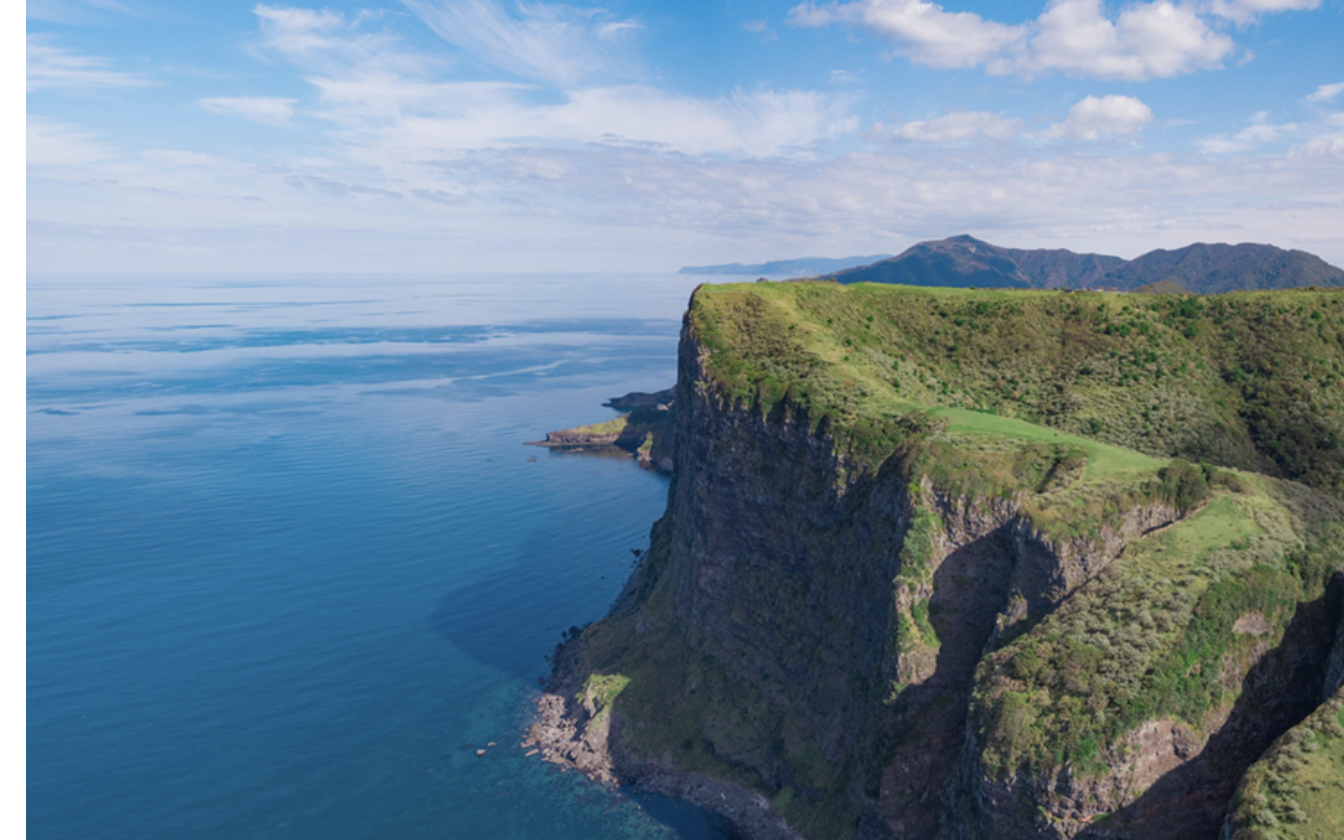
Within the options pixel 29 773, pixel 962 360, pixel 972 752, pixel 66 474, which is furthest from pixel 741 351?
pixel 66 474

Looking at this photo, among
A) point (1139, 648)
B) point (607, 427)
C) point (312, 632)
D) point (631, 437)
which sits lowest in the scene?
point (312, 632)

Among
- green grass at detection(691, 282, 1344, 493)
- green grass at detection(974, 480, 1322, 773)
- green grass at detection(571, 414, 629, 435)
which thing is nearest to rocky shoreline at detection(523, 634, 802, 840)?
green grass at detection(974, 480, 1322, 773)

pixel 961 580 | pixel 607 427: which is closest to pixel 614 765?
pixel 961 580

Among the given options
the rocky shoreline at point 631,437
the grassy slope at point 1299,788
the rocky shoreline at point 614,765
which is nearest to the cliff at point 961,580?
the rocky shoreline at point 614,765

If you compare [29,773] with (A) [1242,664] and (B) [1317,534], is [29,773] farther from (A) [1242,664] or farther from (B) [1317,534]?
(B) [1317,534]

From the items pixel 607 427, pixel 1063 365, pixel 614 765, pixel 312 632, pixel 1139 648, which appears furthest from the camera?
pixel 607 427

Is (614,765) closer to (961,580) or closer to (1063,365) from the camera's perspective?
(961,580)

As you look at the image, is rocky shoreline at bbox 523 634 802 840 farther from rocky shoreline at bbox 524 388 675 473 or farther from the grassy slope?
rocky shoreline at bbox 524 388 675 473

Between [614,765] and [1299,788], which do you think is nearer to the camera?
[1299,788]
